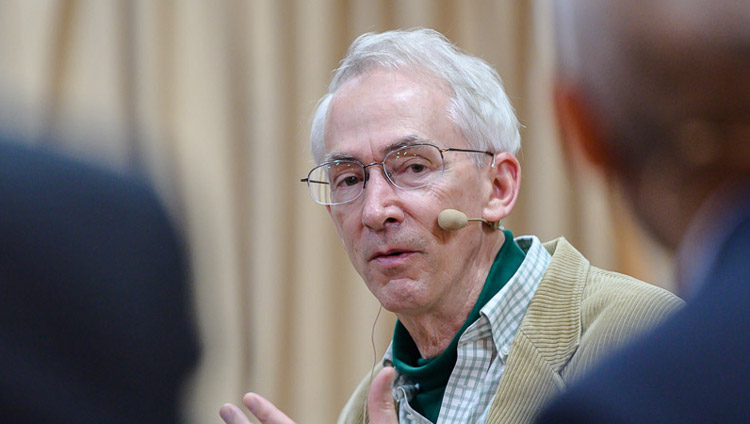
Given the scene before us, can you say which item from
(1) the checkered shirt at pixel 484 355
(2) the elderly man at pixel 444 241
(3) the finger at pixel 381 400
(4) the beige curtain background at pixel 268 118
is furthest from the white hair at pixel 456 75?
(4) the beige curtain background at pixel 268 118

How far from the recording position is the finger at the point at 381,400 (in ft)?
4.81

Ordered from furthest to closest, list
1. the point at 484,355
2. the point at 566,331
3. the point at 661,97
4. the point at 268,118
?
the point at 268,118 → the point at 484,355 → the point at 566,331 → the point at 661,97

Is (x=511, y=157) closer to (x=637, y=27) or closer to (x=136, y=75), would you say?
(x=637, y=27)

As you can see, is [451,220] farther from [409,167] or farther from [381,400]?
[381,400]

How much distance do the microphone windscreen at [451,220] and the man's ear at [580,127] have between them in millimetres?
1300

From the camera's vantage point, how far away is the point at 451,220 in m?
1.90

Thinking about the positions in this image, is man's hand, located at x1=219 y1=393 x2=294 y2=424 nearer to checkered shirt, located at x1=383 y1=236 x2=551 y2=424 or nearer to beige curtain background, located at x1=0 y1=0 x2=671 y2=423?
checkered shirt, located at x1=383 y1=236 x2=551 y2=424

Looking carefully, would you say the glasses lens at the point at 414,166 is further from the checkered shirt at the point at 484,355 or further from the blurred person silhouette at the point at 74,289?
the blurred person silhouette at the point at 74,289

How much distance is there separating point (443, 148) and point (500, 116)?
200mm

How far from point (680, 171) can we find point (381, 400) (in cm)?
104

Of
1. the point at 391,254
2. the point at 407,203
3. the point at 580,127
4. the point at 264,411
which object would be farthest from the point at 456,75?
the point at 580,127

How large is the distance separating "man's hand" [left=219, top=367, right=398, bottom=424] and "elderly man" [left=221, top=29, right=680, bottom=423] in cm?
27

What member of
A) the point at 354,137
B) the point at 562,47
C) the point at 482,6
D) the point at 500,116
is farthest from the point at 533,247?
the point at 482,6

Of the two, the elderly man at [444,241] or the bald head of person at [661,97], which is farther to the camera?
the elderly man at [444,241]
